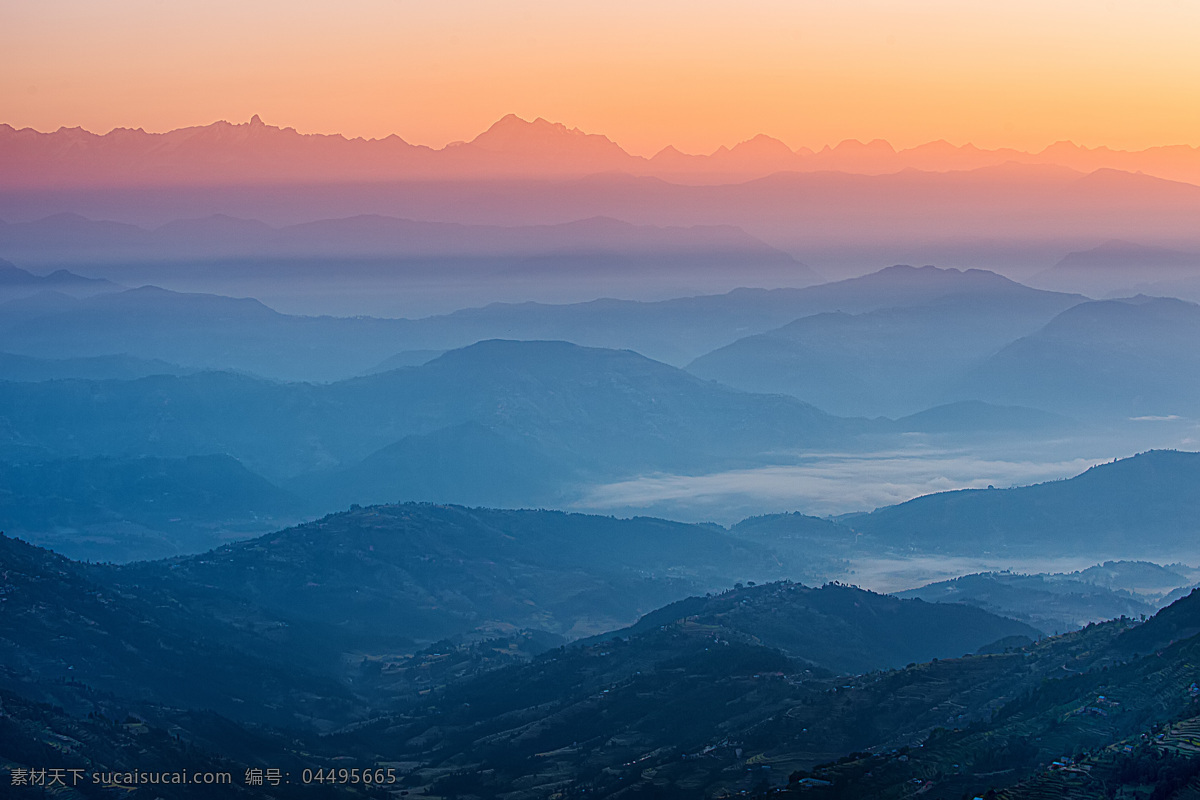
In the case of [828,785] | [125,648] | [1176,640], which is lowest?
[828,785]

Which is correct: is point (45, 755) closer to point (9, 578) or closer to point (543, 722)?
point (543, 722)

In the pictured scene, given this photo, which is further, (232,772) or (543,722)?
(543,722)

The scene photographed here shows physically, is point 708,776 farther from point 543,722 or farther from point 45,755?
point 45,755

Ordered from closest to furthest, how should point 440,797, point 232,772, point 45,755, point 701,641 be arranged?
point 45,755, point 232,772, point 440,797, point 701,641

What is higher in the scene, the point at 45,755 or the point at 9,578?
the point at 9,578

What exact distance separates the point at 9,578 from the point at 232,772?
3488 inches

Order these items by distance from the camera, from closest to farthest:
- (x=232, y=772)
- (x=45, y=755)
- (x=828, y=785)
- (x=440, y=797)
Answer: (x=828, y=785), (x=45, y=755), (x=232, y=772), (x=440, y=797)

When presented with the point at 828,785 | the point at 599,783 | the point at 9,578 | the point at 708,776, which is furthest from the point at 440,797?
the point at 9,578

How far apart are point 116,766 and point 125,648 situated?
74817 mm

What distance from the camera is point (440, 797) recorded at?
448ft

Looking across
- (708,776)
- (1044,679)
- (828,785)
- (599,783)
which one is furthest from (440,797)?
(1044,679)

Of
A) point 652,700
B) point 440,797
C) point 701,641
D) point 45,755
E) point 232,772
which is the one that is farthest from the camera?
point 701,641

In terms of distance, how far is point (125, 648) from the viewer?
192m

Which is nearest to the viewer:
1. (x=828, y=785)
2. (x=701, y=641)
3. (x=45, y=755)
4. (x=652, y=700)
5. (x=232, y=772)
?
(x=828, y=785)
